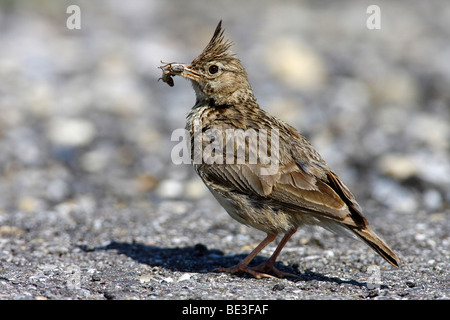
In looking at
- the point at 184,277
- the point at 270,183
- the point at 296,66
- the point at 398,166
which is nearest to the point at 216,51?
the point at 270,183

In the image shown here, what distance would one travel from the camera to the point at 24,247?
625 centimetres

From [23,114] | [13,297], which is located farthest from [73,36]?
[13,297]

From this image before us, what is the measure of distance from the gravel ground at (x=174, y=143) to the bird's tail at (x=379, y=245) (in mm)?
236

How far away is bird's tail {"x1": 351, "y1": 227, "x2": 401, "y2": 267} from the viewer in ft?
16.5

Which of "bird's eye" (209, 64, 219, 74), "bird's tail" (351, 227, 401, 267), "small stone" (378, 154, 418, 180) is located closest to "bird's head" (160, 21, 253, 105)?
"bird's eye" (209, 64, 219, 74)

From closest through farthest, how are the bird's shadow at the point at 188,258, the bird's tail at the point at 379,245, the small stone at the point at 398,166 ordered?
1. the bird's tail at the point at 379,245
2. the bird's shadow at the point at 188,258
3. the small stone at the point at 398,166

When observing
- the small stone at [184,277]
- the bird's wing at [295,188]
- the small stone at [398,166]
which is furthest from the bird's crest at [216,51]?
the small stone at [398,166]

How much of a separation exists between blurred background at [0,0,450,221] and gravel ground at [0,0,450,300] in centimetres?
3

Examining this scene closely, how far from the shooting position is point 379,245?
505 cm

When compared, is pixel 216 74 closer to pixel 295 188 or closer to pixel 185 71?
pixel 185 71

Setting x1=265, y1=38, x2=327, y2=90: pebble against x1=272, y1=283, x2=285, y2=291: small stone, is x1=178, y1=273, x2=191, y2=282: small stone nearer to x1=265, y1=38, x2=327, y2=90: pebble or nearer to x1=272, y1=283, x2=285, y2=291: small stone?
x1=272, y1=283, x2=285, y2=291: small stone

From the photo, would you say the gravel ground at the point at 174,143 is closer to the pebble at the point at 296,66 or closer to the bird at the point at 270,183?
the pebble at the point at 296,66

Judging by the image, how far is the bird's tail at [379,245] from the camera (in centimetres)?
504

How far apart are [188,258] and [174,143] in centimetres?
368
